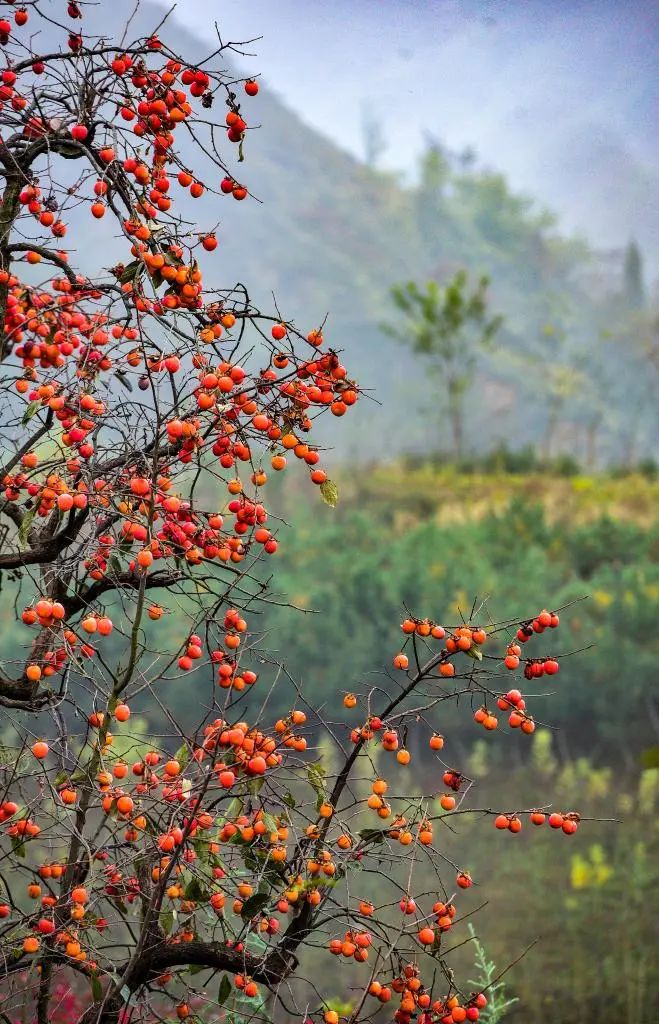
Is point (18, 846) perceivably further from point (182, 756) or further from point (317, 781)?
point (317, 781)

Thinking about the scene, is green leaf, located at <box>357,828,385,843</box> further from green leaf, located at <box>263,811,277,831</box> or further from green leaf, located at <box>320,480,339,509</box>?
green leaf, located at <box>320,480,339,509</box>

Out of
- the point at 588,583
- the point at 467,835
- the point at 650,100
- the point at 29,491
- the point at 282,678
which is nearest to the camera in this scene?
the point at 29,491

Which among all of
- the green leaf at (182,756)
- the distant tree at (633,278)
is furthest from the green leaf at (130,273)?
the distant tree at (633,278)

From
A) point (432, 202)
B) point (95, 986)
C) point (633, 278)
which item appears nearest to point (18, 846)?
point (95, 986)

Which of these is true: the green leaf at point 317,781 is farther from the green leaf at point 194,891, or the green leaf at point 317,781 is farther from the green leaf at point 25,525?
the green leaf at point 25,525

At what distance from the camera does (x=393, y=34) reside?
5758 millimetres

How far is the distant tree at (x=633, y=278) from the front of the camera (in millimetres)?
9625

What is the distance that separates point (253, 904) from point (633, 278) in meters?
9.39

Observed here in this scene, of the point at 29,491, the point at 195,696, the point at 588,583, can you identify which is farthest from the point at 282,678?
the point at 29,491

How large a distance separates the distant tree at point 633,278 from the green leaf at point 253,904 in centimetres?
910

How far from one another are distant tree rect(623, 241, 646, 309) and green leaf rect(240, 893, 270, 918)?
29.8 ft

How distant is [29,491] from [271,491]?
5715mm

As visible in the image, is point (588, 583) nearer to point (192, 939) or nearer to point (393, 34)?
point (393, 34)

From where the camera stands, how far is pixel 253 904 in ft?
4.21
